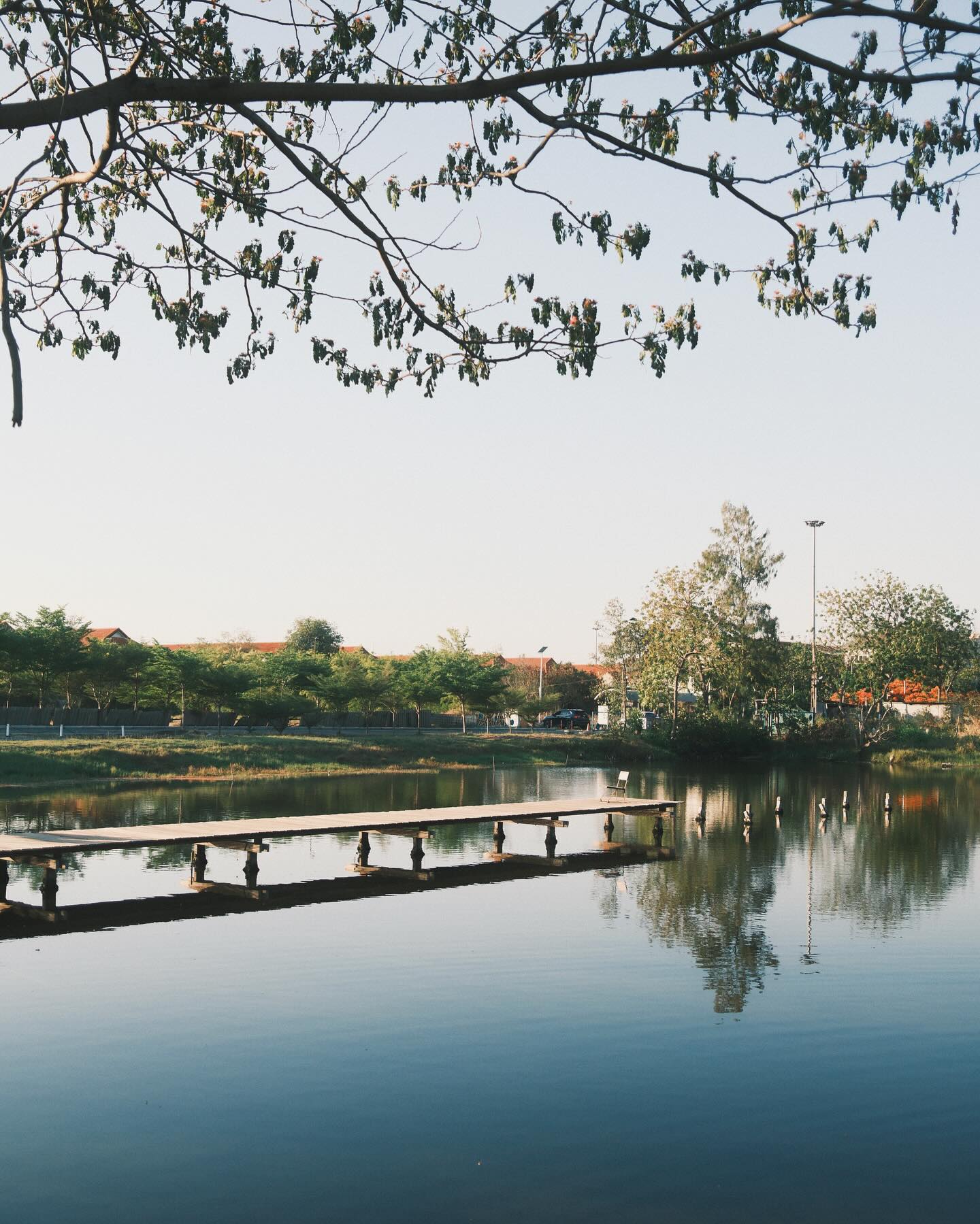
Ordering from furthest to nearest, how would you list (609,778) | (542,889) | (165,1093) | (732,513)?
1. (732,513)
2. (609,778)
3. (542,889)
4. (165,1093)

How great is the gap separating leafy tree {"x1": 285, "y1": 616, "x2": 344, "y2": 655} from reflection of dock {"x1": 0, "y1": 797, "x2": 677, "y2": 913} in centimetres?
9915

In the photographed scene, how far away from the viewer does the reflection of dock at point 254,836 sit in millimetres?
20953

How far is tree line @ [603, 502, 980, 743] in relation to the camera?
76.6m

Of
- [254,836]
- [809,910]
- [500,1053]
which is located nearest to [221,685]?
[254,836]

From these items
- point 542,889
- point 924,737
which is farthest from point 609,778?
point 542,889

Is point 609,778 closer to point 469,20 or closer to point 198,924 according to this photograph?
point 198,924

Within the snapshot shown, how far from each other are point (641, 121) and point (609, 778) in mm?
51802

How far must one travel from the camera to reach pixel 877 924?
22.4m

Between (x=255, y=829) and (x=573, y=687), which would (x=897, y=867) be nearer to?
(x=255, y=829)

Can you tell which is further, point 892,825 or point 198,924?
point 892,825

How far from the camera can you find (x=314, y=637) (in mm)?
130500

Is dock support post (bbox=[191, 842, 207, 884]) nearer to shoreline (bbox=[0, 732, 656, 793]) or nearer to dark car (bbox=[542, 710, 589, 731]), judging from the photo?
shoreline (bbox=[0, 732, 656, 793])

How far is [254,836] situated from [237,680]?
162ft

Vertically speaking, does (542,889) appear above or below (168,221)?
below
